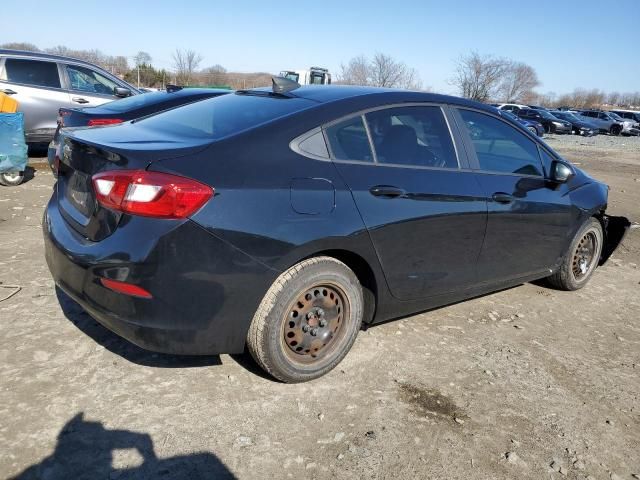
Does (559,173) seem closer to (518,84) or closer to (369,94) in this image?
(369,94)

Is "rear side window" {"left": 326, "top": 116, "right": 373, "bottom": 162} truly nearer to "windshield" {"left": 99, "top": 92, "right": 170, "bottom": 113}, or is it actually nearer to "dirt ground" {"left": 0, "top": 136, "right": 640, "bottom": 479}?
"dirt ground" {"left": 0, "top": 136, "right": 640, "bottom": 479}

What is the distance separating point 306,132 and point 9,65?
8.18m

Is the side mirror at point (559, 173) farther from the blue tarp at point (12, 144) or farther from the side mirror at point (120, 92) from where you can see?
the side mirror at point (120, 92)

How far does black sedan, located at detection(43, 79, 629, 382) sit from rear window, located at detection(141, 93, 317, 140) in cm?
2

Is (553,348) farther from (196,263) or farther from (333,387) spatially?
(196,263)

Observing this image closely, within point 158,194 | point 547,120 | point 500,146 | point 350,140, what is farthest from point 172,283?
point 547,120

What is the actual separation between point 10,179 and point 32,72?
9.05 feet

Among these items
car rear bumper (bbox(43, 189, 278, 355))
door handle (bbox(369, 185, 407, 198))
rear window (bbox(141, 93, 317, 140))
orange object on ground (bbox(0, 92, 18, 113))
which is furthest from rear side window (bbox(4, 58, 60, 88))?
door handle (bbox(369, 185, 407, 198))

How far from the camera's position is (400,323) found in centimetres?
379

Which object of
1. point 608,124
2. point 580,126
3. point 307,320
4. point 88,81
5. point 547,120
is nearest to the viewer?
point 307,320

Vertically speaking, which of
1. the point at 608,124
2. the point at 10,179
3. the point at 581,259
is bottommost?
the point at 608,124

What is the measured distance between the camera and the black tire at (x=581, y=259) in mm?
4555

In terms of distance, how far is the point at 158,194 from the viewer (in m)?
2.31

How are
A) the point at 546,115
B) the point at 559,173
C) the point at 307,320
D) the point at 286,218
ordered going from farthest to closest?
1. the point at 546,115
2. the point at 559,173
3. the point at 307,320
4. the point at 286,218
